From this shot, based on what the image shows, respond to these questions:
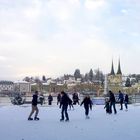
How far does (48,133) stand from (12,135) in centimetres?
128

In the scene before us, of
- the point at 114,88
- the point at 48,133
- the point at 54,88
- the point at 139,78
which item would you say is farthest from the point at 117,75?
the point at 48,133

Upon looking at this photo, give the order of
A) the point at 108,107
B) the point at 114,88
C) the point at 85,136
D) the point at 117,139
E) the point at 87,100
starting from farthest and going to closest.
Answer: the point at 114,88 → the point at 108,107 → the point at 87,100 → the point at 85,136 → the point at 117,139

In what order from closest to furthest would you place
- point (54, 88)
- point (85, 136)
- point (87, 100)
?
point (85, 136) → point (87, 100) → point (54, 88)

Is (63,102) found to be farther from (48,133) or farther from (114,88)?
(114,88)

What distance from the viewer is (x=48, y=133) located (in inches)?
550

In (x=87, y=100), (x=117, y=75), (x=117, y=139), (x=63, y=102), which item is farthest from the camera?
(x=117, y=75)

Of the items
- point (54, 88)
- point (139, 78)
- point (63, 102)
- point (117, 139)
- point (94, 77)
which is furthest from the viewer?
point (139, 78)

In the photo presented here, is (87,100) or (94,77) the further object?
(94,77)

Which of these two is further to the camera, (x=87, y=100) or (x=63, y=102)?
(x=87, y=100)

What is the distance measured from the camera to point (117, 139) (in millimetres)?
12203

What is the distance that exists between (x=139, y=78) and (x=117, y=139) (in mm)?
185625

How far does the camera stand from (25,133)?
1395 centimetres

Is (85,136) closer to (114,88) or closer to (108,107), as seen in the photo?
(108,107)

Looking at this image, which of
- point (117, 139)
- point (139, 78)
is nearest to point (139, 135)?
point (117, 139)
